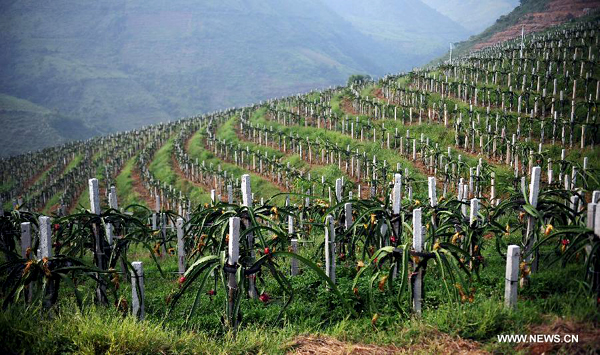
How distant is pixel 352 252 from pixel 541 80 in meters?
24.2

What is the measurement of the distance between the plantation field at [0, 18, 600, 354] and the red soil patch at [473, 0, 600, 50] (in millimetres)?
43939

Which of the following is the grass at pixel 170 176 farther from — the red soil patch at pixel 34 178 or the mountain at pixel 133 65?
the mountain at pixel 133 65

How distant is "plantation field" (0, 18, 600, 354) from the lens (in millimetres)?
5586

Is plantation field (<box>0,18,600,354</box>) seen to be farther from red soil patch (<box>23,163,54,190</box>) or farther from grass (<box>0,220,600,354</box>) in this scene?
red soil patch (<box>23,163,54,190</box>)

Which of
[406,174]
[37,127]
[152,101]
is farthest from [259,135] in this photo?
[152,101]

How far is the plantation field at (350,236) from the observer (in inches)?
220

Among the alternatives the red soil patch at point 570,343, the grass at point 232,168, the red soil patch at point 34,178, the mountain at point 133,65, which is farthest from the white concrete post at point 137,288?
the mountain at point 133,65

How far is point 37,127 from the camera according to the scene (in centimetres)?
8681

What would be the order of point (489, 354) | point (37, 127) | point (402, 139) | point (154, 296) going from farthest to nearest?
point (37, 127) → point (402, 139) → point (154, 296) → point (489, 354)

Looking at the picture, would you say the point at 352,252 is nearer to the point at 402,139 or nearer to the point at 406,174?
the point at 406,174

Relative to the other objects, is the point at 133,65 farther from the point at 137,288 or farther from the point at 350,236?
the point at 137,288

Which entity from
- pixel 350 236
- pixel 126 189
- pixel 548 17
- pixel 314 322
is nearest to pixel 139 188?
pixel 126 189

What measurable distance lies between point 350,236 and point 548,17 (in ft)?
276

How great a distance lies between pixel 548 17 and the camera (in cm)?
7575
